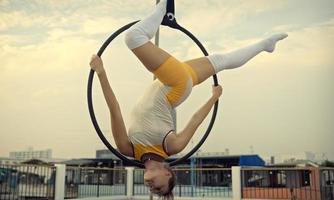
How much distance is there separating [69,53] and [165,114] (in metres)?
4.37

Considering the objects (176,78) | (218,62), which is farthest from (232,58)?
(176,78)

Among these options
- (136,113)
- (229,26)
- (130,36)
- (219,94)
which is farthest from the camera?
(229,26)

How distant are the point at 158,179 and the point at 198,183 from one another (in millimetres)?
5948

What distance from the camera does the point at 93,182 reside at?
741 cm

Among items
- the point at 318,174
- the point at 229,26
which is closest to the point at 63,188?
the point at 229,26

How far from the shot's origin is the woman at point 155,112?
7.13 ft

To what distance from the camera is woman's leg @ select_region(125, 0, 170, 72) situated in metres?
2.12

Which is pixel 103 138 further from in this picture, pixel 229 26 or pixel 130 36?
pixel 229 26

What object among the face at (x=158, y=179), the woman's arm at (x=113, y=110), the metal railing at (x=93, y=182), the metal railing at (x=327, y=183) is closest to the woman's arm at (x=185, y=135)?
the face at (x=158, y=179)

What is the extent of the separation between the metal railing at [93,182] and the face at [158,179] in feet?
15.8

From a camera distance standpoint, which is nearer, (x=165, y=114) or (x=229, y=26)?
(x=165, y=114)

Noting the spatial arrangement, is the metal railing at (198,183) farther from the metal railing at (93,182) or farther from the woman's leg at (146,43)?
the woman's leg at (146,43)

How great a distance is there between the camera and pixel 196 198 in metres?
7.26

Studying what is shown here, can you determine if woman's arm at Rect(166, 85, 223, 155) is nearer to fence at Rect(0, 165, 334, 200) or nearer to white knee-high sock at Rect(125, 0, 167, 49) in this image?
white knee-high sock at Rect(125, 0, 167, 49)
